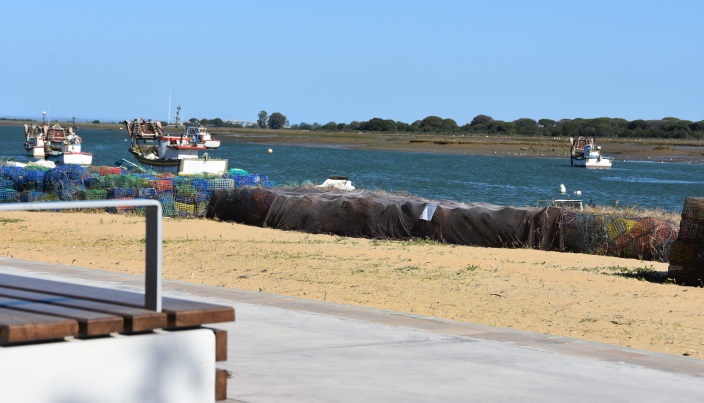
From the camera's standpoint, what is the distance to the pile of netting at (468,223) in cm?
2039

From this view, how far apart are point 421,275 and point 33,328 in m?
11.5

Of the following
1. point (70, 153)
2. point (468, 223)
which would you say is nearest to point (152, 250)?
point (468, 223)

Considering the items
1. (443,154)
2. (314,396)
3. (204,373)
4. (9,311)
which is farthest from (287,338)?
(443,154)

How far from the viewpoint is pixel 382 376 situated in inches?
296

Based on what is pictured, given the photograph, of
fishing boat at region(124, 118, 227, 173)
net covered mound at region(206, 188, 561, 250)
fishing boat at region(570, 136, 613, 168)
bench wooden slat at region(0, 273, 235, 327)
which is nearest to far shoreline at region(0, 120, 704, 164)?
fishing boat at region(570, 136, 613, 168)

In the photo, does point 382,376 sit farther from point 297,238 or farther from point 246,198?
point 246,198

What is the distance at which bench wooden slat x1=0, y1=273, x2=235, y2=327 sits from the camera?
4848 millimetres

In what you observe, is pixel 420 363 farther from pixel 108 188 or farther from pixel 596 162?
pixel 596 162

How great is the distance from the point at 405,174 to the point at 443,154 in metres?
60.4

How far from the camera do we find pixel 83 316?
4574 millimetres

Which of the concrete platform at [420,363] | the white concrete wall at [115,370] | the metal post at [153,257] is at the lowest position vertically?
the concrete platform at [420,363]

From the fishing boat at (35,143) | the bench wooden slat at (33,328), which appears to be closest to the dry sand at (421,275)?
the bench wooden slat at (33,328)

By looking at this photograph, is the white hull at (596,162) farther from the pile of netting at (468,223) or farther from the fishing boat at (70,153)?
the pile of netting at (468,223)

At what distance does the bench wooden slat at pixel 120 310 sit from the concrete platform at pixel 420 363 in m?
1.96
